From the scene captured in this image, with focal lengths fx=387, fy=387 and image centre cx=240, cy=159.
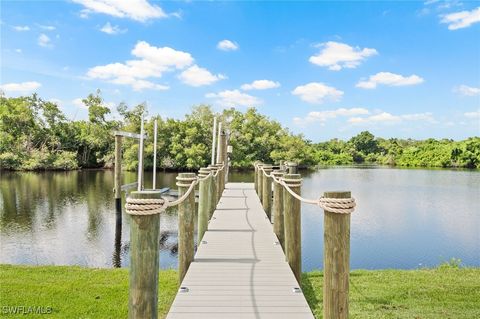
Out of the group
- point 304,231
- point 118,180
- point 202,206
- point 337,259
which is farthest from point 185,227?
point 118,180

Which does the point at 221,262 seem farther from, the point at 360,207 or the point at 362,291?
the point at 360,207

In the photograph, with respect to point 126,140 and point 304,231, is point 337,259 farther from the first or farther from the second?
point 126,140

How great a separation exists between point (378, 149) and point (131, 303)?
9075 cm

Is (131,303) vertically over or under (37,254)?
over

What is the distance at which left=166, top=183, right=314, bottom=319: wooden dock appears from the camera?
3309mm

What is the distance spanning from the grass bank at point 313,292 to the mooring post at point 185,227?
4.52ft

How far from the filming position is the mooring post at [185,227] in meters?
Result: 4.49

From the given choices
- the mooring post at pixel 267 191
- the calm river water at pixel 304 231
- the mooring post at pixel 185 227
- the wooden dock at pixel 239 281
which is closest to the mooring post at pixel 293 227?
the wooden dock at pixel 239 281

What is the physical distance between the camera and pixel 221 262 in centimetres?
472

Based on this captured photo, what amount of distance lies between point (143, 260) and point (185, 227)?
1.98 metres

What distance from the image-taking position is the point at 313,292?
20.7ft

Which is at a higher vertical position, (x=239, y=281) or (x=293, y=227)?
(x=293, y=227)

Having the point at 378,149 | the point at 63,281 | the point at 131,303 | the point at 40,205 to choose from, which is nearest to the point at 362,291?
the point at 131,303

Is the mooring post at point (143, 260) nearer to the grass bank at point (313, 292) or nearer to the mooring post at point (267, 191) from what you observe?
the grass bank at point (313, 292)
